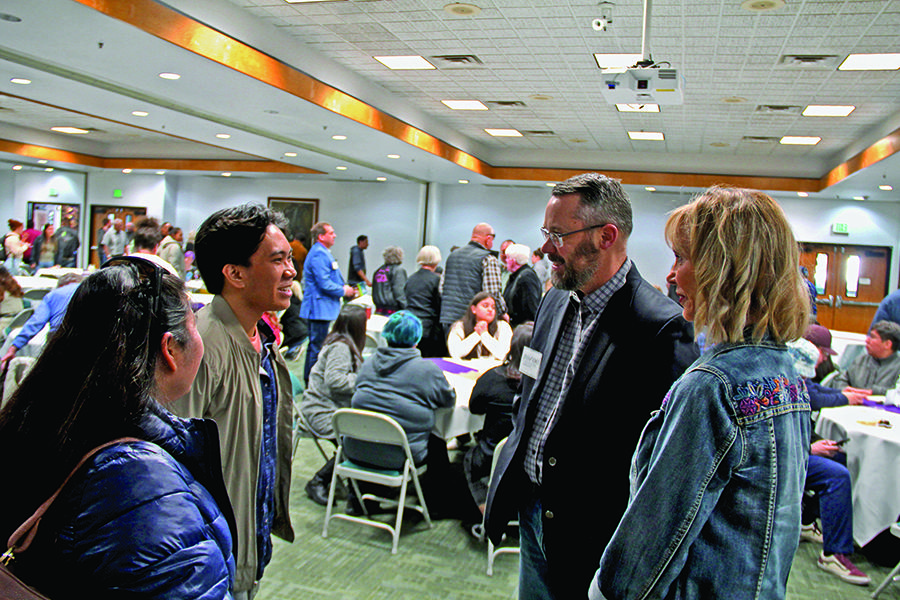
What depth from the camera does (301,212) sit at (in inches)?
655

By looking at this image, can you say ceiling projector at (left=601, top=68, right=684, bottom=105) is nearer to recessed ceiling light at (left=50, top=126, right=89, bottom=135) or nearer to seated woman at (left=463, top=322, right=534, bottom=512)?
seated woman at (left=463, top=322, right=534, bottom=512)

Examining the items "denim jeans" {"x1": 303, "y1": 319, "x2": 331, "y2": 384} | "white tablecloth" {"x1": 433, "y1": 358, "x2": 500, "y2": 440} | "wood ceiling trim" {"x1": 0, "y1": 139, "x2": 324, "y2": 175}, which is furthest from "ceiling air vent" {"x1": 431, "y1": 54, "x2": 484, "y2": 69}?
"wood ceiling trim" {"x1": 0, "y1": 139, "x2": 324, "y2": 175}

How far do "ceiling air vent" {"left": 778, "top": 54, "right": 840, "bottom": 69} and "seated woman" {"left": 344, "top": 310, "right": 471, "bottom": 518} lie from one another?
4.62 metres

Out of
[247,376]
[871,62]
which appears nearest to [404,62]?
[871,62]

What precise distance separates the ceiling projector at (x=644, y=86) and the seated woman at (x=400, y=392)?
7.63ft

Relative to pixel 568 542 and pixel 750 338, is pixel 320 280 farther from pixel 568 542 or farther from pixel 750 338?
pixel 750 338

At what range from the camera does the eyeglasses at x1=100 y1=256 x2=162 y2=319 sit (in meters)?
1.05

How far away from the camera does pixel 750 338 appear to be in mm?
1179

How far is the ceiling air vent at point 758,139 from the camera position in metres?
10.2

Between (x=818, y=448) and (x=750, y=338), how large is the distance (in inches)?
132

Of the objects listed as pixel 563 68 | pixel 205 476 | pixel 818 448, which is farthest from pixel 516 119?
pixel 205 476

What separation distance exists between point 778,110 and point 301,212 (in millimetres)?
11430

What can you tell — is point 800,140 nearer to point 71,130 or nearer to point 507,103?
point 507,103

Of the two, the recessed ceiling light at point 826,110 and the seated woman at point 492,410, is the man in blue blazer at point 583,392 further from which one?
the recessed ceiling light at point 826,110
